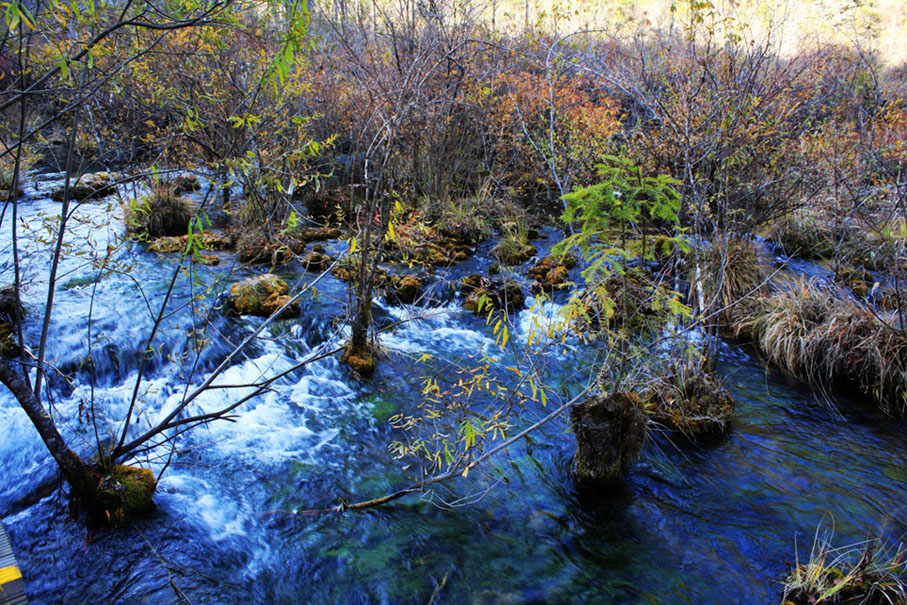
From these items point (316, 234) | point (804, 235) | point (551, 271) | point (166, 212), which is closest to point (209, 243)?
point (166, 212)

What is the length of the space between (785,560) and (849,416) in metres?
2.45

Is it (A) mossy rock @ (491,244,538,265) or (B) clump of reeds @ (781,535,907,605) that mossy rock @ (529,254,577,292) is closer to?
(A) mossy rock @ (491,244,538,265)

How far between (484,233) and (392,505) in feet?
24.1

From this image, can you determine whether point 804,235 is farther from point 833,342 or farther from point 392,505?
point 392,505

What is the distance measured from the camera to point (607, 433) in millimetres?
3723

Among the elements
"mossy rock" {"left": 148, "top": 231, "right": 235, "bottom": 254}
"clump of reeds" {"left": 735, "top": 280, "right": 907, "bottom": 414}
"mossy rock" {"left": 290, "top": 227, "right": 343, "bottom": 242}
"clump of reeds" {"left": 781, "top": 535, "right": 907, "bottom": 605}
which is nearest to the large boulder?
"mossy rock" {"left": 148, "top": 231, "right": 235, "bottom": 254}

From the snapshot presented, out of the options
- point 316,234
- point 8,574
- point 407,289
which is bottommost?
point 407,289

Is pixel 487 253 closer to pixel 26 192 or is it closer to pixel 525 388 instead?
pixel 525 388

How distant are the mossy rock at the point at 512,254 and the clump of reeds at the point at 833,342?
3861 millimetres

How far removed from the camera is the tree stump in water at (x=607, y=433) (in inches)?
145

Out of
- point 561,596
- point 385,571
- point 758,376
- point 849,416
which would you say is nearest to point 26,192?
point 385,571

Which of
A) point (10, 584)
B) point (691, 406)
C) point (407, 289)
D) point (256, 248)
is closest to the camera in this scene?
point (10, 584)

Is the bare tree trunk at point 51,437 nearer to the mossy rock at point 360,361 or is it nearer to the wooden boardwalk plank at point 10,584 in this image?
the wooden boardwalk plank at point 10,584

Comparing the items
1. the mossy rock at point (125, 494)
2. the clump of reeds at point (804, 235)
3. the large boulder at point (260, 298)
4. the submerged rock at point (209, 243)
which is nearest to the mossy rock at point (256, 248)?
the submerged rock at point (209, 243)
